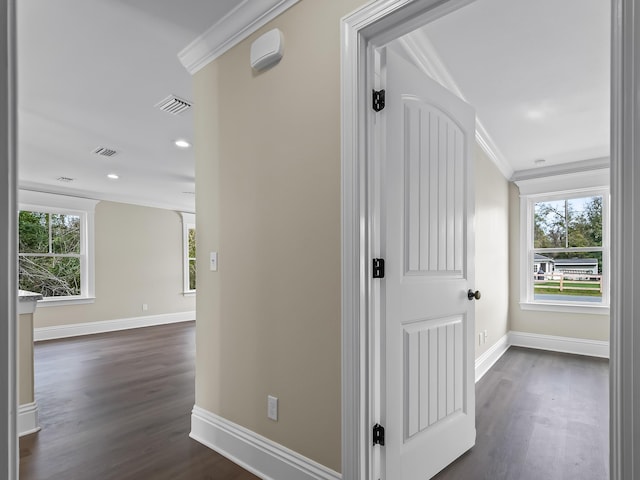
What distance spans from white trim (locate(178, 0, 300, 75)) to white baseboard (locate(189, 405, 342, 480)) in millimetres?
2267

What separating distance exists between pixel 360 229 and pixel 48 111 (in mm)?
3054

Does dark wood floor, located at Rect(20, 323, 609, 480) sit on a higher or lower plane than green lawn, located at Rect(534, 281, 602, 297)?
lower

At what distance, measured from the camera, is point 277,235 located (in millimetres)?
1883

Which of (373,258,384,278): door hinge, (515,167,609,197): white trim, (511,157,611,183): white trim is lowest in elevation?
A: (373,258,384,278): door hinge

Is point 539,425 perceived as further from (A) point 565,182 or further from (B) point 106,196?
(B) point 106,196

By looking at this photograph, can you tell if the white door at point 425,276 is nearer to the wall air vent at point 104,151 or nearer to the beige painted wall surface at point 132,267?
the wall air vent at point 104,151

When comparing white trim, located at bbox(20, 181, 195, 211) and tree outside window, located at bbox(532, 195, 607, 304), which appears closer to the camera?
tree outside window, located at bbox(532, 195, 607, 304)

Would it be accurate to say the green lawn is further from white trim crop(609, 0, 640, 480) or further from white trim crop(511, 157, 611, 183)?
white trim crop(609, 0, 640, 480)

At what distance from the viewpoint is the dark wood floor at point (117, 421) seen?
6.56ft

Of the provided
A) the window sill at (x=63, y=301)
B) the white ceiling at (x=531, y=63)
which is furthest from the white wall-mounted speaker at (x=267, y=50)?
the window sill at (x=63, y=301)

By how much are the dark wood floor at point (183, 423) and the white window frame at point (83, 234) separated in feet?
5.77

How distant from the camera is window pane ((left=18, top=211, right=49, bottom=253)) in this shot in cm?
553

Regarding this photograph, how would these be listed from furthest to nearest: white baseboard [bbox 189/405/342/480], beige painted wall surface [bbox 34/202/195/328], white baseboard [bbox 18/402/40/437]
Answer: beige painted wall surface [bbox 34/202/195/328] < white baseboard [bbox 18/402/40/437] < white baseboard [bbox 189/405/342/480]
